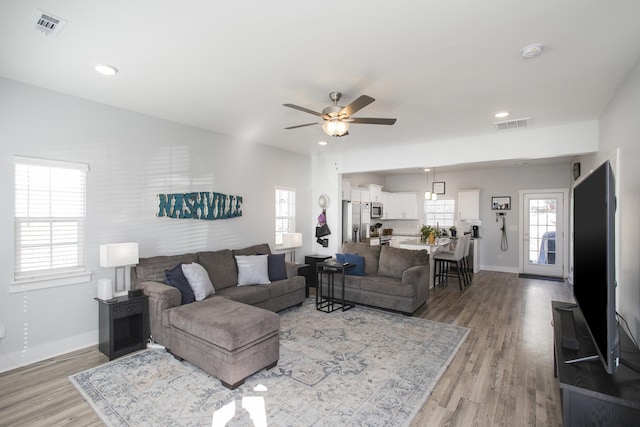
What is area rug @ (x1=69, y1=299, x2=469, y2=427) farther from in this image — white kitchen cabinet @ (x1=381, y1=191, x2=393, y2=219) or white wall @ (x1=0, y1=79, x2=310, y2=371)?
white kitchen cabinet @ (x1=381, y1=191, x2=393, y2=219)

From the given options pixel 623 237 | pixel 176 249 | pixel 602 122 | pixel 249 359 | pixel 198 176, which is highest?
pixel 602 122

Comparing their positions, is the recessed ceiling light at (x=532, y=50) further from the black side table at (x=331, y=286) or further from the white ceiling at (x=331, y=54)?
the black side table at (x=331, y=286)

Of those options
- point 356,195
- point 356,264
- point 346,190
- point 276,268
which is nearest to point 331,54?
point 276,268

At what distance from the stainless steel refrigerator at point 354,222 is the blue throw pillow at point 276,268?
2.30 m

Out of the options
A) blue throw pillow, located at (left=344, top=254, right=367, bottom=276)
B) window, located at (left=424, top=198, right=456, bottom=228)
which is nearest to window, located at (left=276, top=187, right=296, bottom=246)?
blue throw pillow, located at (left=344, top=254, right=367, bottom=276)

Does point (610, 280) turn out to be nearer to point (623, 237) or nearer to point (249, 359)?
point (623, 237)

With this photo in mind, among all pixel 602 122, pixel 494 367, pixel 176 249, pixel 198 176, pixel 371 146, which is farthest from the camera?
pixel 371 146

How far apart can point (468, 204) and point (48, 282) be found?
28.1ft

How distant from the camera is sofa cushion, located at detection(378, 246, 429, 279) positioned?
16.3ft

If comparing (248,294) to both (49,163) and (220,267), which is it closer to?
(220,267)

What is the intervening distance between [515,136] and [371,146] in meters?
2.28

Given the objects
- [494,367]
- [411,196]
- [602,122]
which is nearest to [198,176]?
[494,367]

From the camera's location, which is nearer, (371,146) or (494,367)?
(494,367)

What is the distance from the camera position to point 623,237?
2.85m
